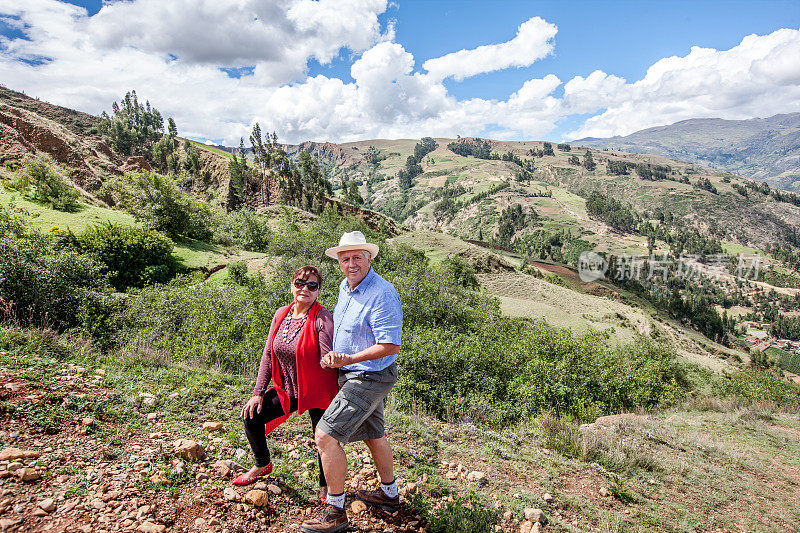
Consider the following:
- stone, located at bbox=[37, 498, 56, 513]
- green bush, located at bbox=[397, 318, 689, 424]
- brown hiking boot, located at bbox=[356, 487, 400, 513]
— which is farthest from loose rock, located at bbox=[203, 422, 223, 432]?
green bush, located at bbox=[397, 318, 689, 424]

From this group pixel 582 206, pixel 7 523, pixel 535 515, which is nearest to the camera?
pixel 7 523

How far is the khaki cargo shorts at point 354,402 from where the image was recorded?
8.86 ft

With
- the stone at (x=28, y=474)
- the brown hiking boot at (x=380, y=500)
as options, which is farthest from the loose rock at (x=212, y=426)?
the brown hiking boot at (x=380, y=500)

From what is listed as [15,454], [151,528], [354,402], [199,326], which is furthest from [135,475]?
[199,326]

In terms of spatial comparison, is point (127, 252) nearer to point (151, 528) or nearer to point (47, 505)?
point (47, 505)

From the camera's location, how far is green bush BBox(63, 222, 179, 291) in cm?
1271

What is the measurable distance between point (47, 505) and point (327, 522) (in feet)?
6.38

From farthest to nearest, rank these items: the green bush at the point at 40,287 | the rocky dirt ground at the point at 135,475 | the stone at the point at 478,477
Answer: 1. the green bush at the point at 40,287
2. the stone at the point at 478,477
3. the rocky dirt ground at the point at 135,475

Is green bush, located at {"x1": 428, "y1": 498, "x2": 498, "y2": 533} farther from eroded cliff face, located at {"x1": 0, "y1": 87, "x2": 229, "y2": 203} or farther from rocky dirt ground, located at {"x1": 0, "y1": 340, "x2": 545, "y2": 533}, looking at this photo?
eroded cliff face, located at {"x1": 0, "y1": 87, "x2": 229, "y2": 203}

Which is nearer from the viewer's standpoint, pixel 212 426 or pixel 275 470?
pixel 275 470

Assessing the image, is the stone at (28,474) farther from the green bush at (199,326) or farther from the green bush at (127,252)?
the green bush at (127,252)

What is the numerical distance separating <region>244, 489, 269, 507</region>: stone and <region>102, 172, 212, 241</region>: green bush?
1891 cm

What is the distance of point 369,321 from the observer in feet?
9.12

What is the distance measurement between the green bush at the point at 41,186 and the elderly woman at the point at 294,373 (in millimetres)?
18654
